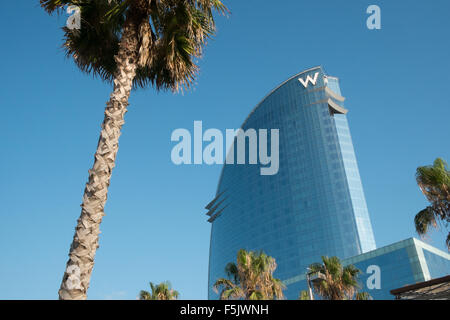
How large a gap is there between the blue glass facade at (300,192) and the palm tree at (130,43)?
10173 cm

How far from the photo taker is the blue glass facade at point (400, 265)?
78.8 m

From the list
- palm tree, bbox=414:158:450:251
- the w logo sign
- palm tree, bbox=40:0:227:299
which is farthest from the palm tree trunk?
the w logo sign

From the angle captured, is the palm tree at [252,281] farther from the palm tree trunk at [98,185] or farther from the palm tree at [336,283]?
the palm tree trunk at [98,185]

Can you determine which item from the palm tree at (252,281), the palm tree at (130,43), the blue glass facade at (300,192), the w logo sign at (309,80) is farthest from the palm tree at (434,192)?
the w logo sign at (309,80)

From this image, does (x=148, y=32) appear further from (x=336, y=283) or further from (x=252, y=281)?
(x=336, y=283)

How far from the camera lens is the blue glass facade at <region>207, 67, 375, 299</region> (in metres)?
107

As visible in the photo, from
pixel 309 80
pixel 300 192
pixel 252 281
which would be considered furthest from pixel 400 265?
pixel 309 80

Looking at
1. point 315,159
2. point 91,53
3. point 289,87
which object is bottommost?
point 91,53

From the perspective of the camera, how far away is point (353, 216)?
106 meters

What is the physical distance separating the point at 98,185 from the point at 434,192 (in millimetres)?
15151

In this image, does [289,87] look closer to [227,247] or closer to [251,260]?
[227,247]

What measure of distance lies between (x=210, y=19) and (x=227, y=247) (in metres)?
141

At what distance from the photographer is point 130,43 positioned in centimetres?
828
